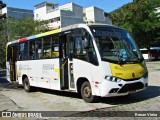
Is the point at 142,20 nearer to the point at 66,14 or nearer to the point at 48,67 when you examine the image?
the point at 48,67

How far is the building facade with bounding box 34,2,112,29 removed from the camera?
87875 millimetres

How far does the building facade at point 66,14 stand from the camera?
87.9 metres

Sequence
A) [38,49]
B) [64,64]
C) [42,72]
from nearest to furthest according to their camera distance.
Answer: [64,64] → [42,72] → [38,49]

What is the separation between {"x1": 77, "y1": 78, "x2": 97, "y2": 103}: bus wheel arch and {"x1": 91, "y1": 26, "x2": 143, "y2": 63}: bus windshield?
4.29 ft

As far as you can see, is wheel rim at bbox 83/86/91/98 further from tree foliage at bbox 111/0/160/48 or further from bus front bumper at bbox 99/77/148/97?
tree foliage at bbox 111/0/160/48

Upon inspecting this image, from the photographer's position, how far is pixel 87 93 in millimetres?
11000

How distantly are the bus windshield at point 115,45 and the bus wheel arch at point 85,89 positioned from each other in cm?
131

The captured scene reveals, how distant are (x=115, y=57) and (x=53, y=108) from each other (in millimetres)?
2662

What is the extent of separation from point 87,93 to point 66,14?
262 feet

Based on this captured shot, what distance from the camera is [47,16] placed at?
91.6 m

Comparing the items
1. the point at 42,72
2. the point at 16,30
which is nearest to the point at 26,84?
the point at 42,72

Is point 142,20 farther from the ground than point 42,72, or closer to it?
farther from the ground

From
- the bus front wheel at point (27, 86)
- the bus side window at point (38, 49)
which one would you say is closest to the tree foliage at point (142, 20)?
the bus front wheel at point (27, 86)

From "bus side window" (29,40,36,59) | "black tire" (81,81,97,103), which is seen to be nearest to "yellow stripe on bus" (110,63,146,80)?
"black tire" (81,81,97,103)
